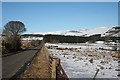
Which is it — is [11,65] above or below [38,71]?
below

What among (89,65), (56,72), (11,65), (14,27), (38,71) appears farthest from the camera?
(14,27)

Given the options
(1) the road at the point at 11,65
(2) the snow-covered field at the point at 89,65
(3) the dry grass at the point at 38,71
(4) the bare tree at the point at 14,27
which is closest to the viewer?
(3) the dry grass at the point at 38,71

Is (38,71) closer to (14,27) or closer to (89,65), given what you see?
(89,65)

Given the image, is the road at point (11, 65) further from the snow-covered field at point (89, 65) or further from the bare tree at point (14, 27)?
the bare tree at point (14, 27)

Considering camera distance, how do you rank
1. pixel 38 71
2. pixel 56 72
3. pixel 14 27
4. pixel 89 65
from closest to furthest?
pixel 56 72 < pixel 38 71 < pixel 89 65 < pixel 14 27

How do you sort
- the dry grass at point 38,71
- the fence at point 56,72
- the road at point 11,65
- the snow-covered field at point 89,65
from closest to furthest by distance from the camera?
the fence at point 56,72, the dry grass at point 38,71, the snow-covered field at point 89,65, the road at point 11,65

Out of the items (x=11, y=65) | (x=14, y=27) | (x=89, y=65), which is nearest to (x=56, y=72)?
(x=89, y=65)

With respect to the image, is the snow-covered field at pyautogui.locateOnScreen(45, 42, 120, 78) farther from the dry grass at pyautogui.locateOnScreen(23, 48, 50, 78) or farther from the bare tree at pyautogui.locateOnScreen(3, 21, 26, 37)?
the bare tree at pyautogui.locateOnScreen(3, 21, 26, 37)

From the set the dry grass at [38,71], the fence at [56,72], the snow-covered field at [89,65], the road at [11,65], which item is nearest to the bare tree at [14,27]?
the snow-covered field at [89,65]

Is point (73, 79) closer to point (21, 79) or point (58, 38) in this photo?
point (21, 79)

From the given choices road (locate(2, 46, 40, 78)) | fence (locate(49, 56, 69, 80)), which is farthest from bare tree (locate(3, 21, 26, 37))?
fence (locate(49, 56, 69, 80))

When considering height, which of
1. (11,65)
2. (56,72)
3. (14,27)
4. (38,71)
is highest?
(14,27)

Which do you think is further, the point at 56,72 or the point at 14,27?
the point at 14,27

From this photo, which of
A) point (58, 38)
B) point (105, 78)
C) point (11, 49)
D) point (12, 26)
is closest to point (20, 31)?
point (12, 26)
